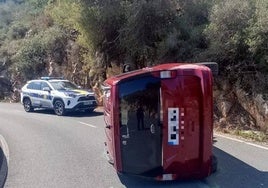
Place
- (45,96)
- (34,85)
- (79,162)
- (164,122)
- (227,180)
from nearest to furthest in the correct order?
(164,122), (227,180), (79,162), (45,96), (34,85)

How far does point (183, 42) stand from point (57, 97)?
265 inches

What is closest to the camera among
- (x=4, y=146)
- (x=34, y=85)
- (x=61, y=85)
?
(x=4, y=146)

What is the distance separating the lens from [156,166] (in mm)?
7223

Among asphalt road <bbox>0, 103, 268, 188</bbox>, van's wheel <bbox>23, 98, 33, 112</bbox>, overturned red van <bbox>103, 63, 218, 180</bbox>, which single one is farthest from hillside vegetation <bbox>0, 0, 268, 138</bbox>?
overturned red van <bbox>103, 63, 218, 180</bbox>

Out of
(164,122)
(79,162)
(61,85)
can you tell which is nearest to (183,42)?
(61,85)

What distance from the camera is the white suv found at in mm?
18531

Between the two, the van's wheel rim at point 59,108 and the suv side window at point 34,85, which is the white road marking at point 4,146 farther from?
the suv side window at point 34,85

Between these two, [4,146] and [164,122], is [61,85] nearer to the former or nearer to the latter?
[4,146]

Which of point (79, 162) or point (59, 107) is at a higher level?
point (59, 107)

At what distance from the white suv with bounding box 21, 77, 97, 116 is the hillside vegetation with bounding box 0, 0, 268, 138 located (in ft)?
8.55

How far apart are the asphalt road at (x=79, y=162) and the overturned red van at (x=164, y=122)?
46cm

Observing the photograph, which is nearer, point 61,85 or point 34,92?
point 61,85

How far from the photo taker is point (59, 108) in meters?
19.0

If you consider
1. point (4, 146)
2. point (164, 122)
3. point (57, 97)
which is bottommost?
point (4, 146)
